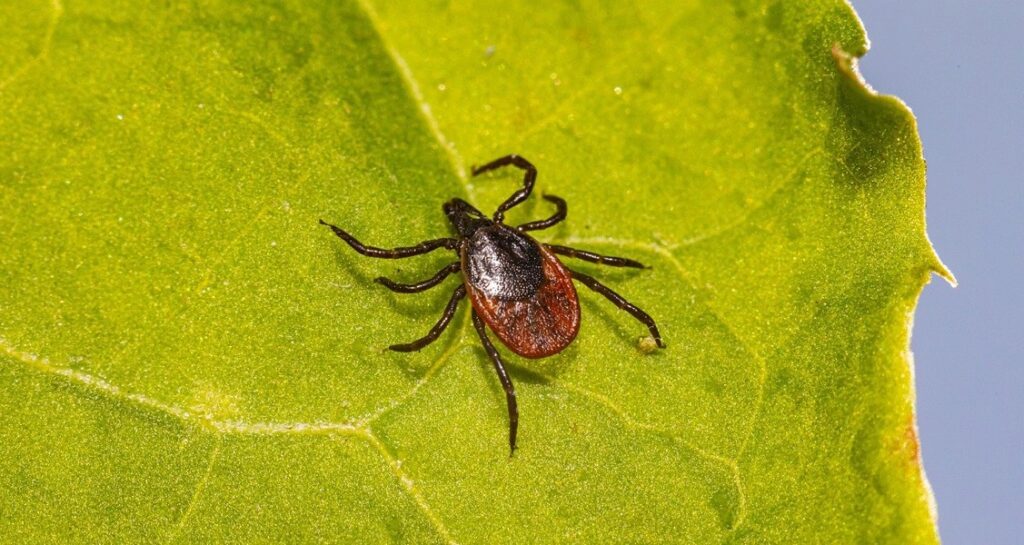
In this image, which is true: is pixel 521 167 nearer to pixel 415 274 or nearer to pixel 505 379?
pixel 415 274

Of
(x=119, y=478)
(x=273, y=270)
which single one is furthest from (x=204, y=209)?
(x=119, y=478)

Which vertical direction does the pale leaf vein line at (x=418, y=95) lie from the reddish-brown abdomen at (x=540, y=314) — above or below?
above

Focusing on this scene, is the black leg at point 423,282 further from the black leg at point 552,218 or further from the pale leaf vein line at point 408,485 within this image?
the pale leaf vein line at point 408,485

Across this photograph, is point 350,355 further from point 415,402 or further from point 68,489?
point 68,489

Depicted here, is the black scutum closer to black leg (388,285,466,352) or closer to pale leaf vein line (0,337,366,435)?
black leg (388,285,466,352)

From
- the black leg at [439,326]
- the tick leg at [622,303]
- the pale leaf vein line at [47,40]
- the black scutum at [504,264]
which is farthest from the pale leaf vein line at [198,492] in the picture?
the tick leg at [622,303]

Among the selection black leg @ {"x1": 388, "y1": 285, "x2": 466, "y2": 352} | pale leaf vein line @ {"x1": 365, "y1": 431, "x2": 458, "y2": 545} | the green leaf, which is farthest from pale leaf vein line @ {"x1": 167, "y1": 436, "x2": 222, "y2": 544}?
black leg @ {"x1": 388, "y1": 285, "x2": 466, "y2": 352}

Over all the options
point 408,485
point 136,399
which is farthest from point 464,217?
point 136,399
